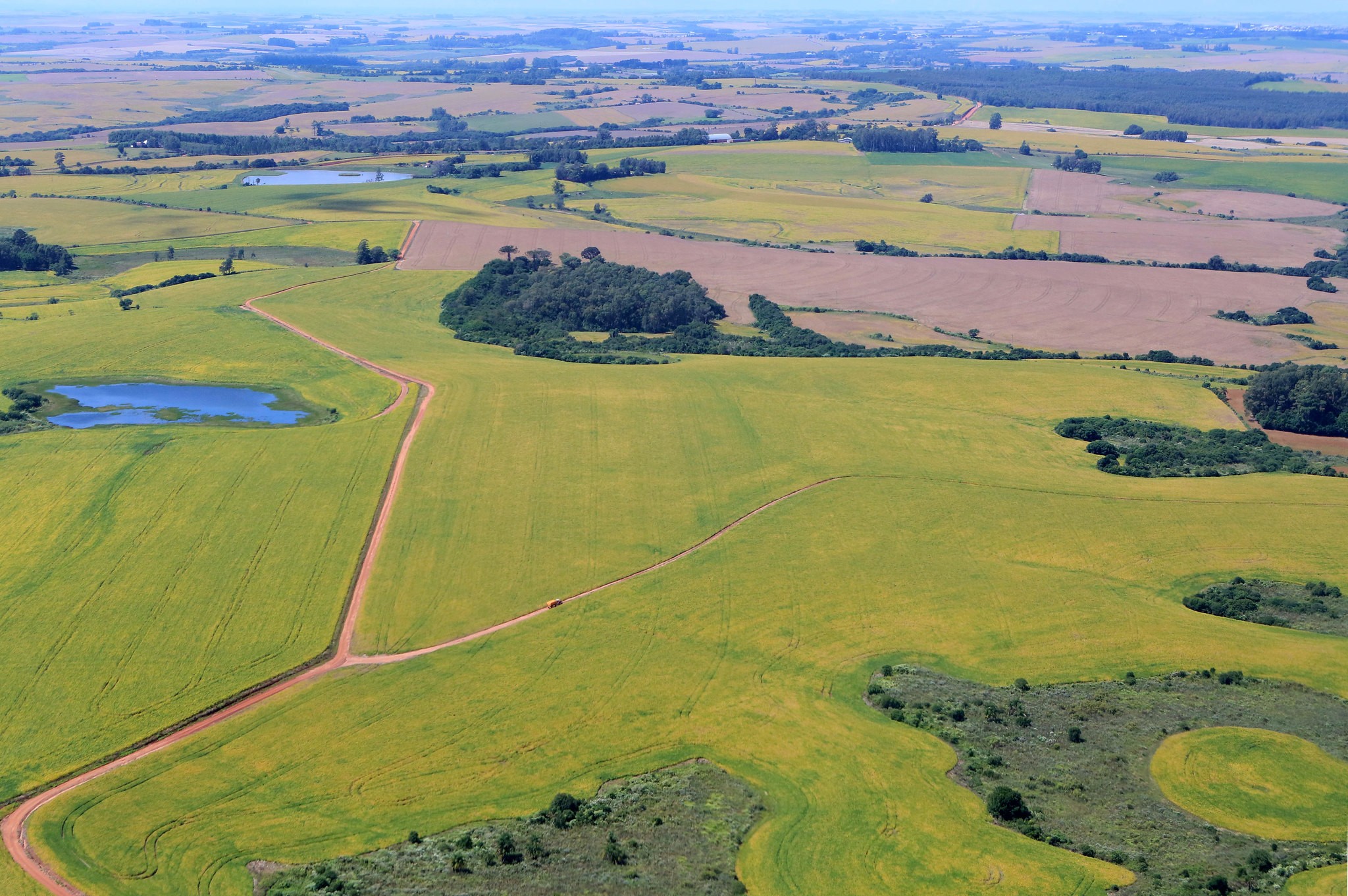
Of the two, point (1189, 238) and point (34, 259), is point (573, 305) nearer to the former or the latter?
point (34, 259)

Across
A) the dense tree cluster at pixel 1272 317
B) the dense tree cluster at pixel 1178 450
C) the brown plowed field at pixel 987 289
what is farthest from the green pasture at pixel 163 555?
the dense tree cluster at pixel 1272 317

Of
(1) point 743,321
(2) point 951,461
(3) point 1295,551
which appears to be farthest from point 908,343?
(3) point 1295,551

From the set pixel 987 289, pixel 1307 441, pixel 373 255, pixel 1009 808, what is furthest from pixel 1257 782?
pixel 373 255

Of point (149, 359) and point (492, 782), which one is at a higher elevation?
point (149, 359)

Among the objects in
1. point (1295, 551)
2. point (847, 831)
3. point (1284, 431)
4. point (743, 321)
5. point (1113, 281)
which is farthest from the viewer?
point (1113, 281)

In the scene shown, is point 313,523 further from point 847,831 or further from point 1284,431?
point 1284,431

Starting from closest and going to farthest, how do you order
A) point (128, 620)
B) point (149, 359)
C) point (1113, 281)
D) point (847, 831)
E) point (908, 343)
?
1. point (847, 831)
2. point (128, 620)
3. point (149, 359)
4. point (908, 343)
5. point (1113, 281)
